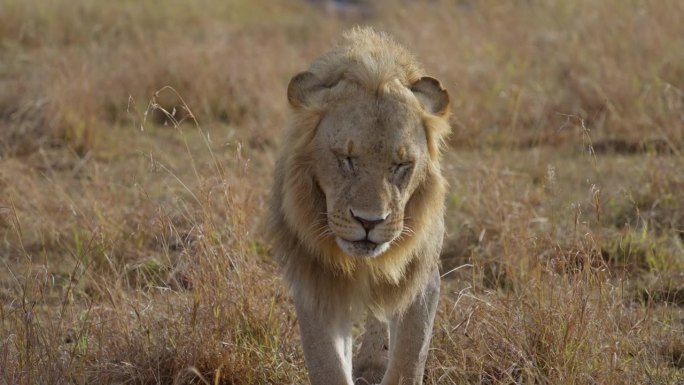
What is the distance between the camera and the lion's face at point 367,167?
3.42m

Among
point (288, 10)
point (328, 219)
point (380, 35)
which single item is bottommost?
point (288, 10)

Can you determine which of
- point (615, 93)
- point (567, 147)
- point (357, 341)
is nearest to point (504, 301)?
point (357, 341)

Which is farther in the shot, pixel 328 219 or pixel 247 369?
pixel 247 369

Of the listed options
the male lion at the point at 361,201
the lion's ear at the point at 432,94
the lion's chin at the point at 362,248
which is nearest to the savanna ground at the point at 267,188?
the male lion at the point at 361,201

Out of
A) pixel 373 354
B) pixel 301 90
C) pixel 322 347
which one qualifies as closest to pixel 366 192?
pixel 301 90

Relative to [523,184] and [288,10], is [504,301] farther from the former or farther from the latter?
[288,10]

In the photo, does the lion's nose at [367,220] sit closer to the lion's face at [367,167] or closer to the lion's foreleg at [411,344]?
the lion's face at [367,167]

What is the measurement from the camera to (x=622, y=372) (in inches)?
154

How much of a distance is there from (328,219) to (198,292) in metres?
0.90

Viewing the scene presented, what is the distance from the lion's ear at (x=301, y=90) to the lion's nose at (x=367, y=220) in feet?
1.42


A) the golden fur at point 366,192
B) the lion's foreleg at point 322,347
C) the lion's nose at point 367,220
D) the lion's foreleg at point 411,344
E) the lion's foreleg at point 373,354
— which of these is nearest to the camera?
the lion's nose at point 367,220

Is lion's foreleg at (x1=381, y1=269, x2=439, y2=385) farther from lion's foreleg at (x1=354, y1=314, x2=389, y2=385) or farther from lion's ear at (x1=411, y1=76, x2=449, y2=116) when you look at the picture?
lion's ear at (x1=411, y1=76, x2=449, y2=116)

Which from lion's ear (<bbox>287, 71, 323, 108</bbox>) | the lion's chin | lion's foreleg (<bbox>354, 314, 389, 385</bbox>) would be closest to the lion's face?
the lion's chin

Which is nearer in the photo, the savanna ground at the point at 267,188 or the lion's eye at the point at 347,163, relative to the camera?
the lion's eye at the point at 347,163
